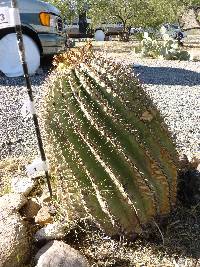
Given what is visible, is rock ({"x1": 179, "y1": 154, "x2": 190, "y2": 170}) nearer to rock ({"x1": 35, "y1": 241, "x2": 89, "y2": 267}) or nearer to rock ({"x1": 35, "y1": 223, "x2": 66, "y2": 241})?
rock ({"x1": 35, "y1": 223, "x2": 66, "y2": 241})

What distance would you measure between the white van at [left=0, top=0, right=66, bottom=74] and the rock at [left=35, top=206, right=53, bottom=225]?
242 inches

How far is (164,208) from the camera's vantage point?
2707 millimetres

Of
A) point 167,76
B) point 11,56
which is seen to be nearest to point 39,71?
point 11,56

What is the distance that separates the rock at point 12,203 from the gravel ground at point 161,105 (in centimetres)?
100

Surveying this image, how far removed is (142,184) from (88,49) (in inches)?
29.0

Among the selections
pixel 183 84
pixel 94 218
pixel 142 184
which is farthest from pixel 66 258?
pixel 183 84

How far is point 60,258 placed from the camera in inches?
92.7

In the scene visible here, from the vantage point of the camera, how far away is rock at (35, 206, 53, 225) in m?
2.80

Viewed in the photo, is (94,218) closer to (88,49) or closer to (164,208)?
(164,208)

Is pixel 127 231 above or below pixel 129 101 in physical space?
below

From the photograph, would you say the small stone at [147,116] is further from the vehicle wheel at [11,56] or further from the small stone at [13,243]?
the vehicle wheel at [11,56]

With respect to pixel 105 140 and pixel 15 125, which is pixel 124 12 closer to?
pixel 15 125

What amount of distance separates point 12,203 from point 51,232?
0.36 metres

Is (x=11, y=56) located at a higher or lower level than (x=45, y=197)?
lower
